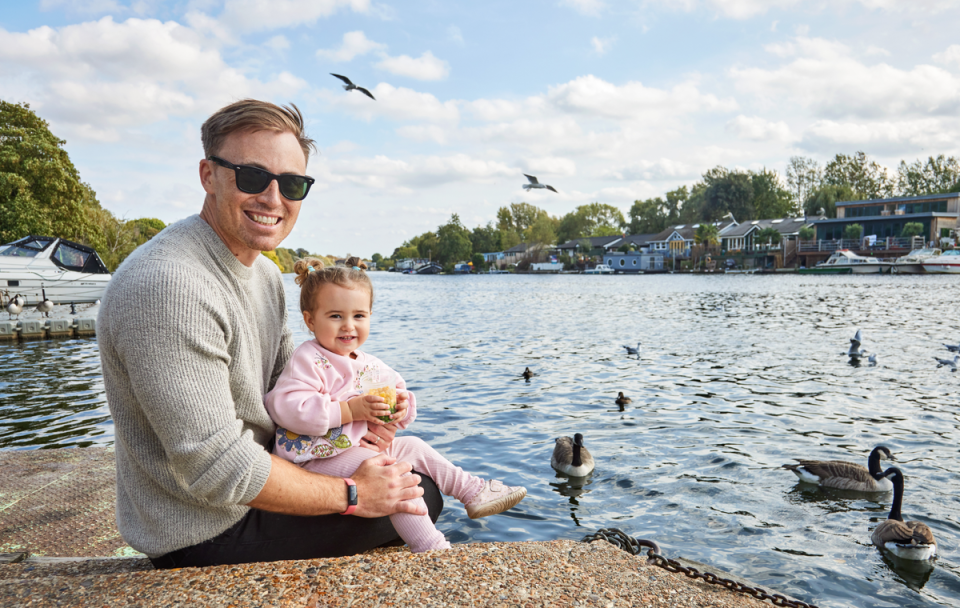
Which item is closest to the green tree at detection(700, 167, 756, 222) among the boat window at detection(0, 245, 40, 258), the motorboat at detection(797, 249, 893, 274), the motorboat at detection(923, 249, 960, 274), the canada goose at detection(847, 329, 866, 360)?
the motorboat at detection(797, 249, 893, 274)

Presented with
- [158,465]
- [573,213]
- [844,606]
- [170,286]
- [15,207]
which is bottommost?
[844,606]

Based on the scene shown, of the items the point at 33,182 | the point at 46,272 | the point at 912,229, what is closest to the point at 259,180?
the point at 46,272

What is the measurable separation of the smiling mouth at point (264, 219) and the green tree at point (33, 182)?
104 ft

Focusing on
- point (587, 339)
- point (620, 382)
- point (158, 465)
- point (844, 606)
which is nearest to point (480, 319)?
point (587, 339)

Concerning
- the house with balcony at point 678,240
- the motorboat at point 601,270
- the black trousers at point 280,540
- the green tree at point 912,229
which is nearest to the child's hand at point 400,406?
the black trousers at point 280,540

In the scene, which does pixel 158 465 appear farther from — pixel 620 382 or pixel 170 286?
pixel 620 382

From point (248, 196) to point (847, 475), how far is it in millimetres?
6996

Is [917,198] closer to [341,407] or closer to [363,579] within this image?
[341,407]

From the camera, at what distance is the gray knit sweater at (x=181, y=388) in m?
2.07

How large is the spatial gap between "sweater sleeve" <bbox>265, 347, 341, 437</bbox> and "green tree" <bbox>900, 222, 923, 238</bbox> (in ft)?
267

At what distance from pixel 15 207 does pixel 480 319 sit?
21.9m

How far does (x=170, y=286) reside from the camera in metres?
2.12

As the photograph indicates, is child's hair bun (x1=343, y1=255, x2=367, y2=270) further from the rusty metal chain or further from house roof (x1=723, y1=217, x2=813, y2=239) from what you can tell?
house roof (x1=723, y1=217, x2=813, y2=239)

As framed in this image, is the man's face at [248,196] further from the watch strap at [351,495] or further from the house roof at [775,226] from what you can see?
the house roof at [775,226]
